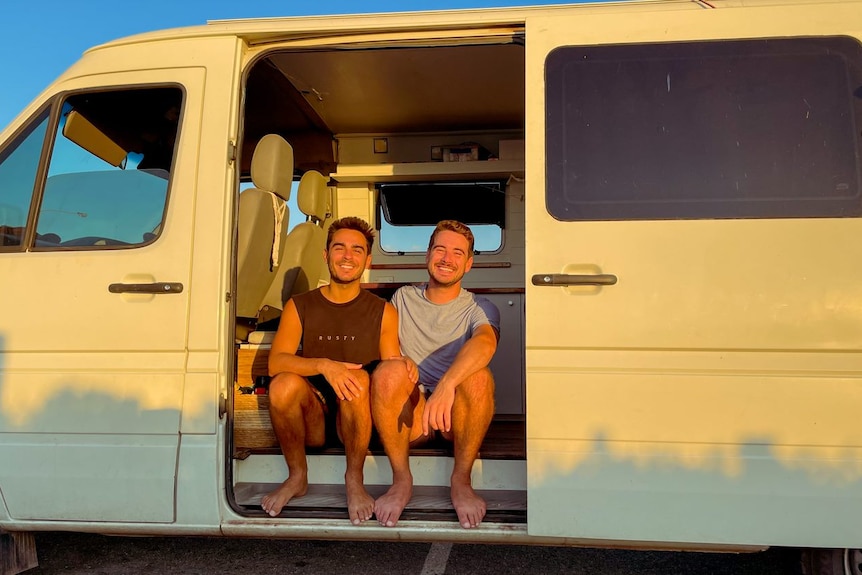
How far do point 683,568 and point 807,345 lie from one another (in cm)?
143

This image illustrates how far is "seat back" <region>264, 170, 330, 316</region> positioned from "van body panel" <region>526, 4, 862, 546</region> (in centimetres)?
212

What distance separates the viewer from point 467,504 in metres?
2.46

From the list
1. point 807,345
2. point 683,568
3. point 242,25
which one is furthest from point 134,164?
point 683,568

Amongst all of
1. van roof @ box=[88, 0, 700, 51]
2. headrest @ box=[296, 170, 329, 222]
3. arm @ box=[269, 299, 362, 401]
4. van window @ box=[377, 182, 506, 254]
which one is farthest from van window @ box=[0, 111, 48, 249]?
van window @ box=[377, 182, 506, 254]

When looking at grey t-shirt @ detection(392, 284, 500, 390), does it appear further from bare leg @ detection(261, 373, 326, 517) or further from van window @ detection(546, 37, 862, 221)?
van window @ detection(546, 37, 862, 221)

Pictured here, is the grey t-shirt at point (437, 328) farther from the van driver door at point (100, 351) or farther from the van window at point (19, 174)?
the van window at point (19, 174)

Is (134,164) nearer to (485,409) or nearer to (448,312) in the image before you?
(448,312)

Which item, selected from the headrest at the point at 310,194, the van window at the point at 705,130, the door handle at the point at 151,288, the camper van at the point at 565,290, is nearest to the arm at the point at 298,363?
the camper van at the point at 565,290

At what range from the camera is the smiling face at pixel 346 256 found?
298cm

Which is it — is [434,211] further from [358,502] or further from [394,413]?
[358,502]

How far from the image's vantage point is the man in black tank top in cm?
269

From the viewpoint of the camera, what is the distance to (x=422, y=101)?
14.6 feet

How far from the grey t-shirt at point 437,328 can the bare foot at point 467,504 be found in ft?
1.89

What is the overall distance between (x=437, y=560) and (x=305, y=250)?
217 cm
